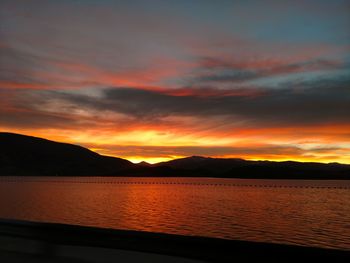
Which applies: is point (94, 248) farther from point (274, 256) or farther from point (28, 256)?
point (274, 256)

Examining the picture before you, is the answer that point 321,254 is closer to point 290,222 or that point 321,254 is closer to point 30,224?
point 30,224

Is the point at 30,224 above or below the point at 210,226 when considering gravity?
above

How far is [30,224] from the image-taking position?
7.42m

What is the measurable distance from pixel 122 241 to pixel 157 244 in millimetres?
657

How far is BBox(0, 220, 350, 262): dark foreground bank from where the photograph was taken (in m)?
5.31

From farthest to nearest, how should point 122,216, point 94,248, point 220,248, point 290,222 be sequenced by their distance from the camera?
point 122,216, point 290,222, point 94,248, point 220,248

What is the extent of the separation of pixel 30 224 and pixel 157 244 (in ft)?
8.34

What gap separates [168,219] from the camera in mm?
54000

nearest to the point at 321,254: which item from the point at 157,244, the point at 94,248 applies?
the point at 157,244

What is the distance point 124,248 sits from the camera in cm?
662

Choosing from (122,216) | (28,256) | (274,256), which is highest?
(274,256)

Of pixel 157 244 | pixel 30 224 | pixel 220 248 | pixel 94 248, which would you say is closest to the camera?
pixel 220 248

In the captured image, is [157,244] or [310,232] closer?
[157,244]

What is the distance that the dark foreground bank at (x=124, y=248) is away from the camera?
5312 millimetres
